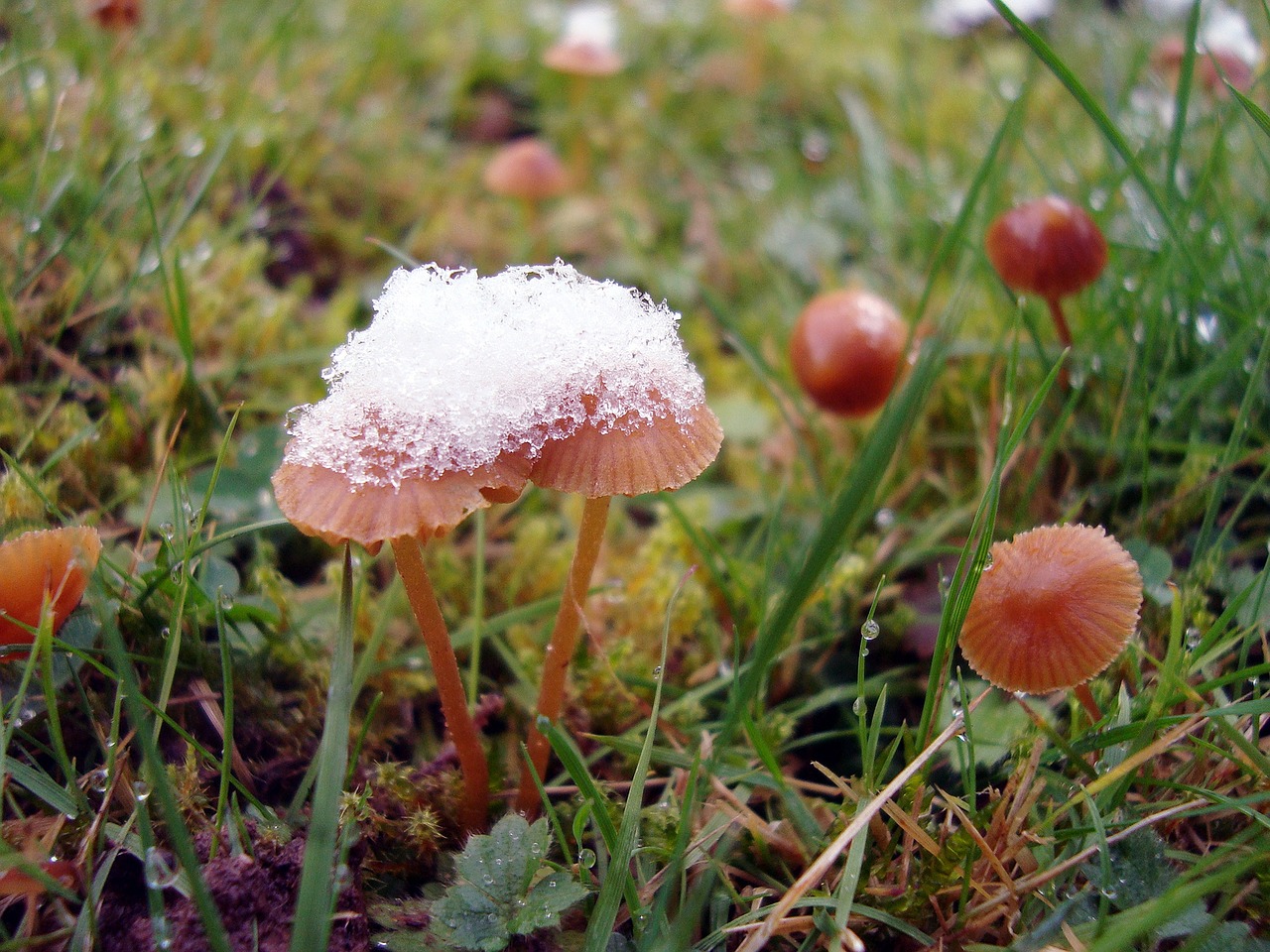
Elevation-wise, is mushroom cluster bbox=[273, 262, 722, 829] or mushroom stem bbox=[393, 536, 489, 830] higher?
mushroom cluster bbox=[273, 262, 722, 829]

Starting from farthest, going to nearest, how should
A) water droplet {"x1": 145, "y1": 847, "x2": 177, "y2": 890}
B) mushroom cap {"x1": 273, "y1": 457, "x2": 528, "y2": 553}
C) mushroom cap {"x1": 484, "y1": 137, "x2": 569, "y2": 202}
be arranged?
mushroom cap {"x1": 484, "y1": 137, "x2": 569, "y2": 202}, water droplet {"x1": 145, "y1": 847, "x2": 177, "y2": 890}, mushroom cap {"x1": 273, "y1": 457, "x2": 528, "y2": 553}

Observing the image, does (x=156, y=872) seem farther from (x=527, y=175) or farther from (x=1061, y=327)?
(x=527, y=175)

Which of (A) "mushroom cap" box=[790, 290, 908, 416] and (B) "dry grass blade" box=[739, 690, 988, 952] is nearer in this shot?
(B) "dry grass blade" box=[739, 690, 988, 952]

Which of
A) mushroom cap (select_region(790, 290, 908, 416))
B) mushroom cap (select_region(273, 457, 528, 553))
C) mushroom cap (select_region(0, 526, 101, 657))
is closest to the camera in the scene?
mushroom cap (select_region(273, 457, 528, 553))

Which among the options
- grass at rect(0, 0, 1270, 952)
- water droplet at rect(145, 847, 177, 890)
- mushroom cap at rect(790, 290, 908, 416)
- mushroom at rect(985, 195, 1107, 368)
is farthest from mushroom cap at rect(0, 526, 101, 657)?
mushroom at rect(985, 195, 1107, 368)

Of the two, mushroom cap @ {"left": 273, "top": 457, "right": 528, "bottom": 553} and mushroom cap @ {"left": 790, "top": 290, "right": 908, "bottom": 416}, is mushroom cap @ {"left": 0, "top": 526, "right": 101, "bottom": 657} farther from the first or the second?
mushroom cap @ {"left": 790, "top": 290, "right": 908, "bottom": 416}

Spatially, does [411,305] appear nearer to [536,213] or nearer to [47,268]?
[47,268]

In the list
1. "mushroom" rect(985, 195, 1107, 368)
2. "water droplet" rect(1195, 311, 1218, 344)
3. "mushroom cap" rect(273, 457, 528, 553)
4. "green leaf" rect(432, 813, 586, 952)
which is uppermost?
"mushroom" rect(985, 195, 1107, 368)

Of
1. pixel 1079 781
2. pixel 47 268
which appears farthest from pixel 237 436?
pixel 1079 781
